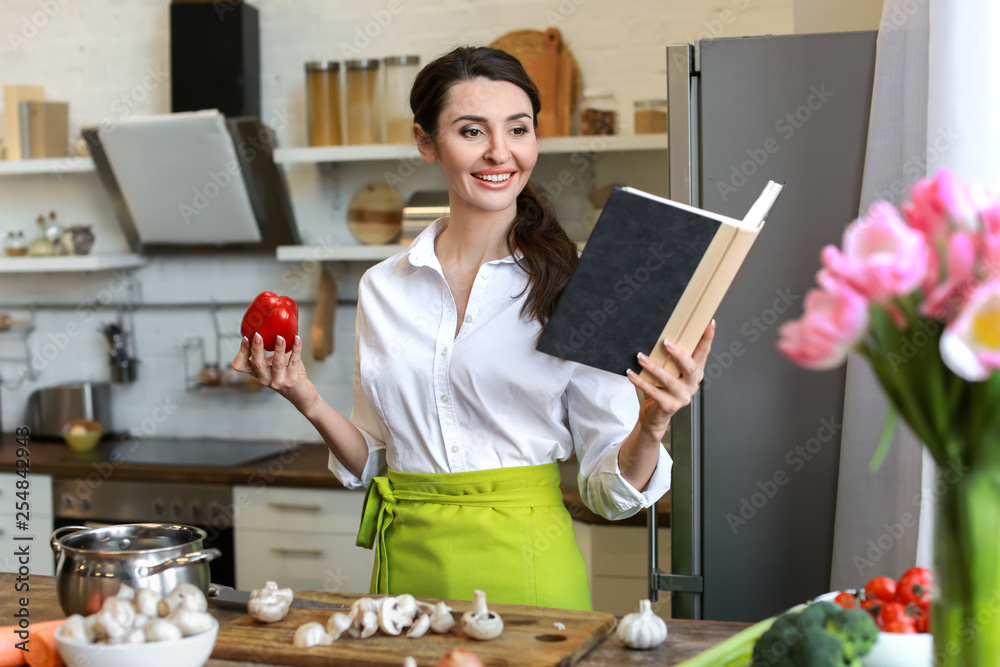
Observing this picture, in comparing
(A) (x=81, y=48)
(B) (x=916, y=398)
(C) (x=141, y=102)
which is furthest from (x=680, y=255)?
(A) (x=81, y=48)

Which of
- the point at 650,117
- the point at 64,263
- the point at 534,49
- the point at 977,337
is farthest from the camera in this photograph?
the point at 64,263

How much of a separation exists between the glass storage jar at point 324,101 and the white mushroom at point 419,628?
7.09 feet

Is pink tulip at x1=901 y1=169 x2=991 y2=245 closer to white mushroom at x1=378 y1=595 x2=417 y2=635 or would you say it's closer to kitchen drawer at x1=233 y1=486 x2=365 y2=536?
white mushroom at x1=378 y1=595 x2=417 y2=635

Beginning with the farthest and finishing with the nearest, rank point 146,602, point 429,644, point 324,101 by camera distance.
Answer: point 324,101, point 429,644, point 146,602

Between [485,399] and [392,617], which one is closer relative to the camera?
[392,617]

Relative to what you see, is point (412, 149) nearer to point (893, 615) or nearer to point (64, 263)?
point (64, 263)

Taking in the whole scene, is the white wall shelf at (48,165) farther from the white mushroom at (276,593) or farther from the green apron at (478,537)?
the white mushroom at (276,593)

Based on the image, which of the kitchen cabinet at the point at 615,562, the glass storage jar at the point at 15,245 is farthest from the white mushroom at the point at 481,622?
the glass storage jar at the point at 15,245

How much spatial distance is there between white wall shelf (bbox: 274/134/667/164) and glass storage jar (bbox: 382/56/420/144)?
0.07 meters

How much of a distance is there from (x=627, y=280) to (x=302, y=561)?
1.86m

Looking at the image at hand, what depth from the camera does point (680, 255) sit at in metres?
1.16

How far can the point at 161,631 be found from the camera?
913mm

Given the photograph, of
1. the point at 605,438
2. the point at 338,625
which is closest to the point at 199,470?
the point at 605,438

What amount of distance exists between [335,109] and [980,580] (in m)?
2.65
